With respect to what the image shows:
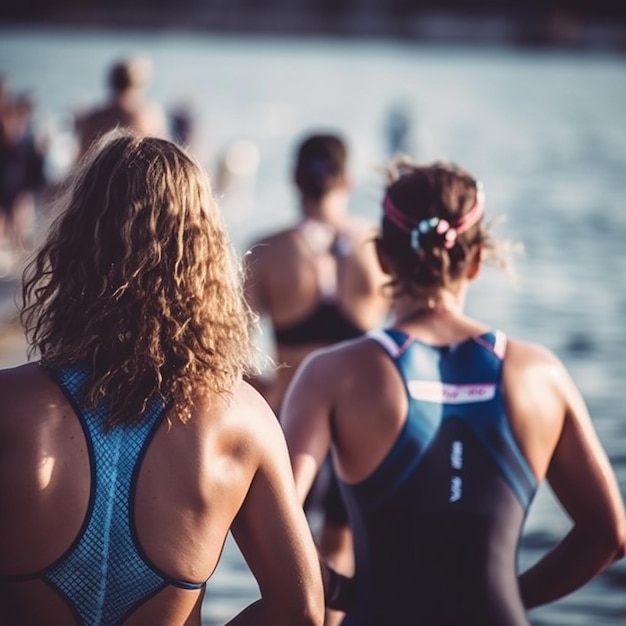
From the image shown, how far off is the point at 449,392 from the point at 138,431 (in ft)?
2.72

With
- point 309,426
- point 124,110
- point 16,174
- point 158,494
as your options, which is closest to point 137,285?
point 158,494

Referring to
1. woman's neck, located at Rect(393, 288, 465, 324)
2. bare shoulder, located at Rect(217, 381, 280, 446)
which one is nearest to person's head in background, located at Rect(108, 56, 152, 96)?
woman's neck, located at Rect(393, 288, 465, 324)

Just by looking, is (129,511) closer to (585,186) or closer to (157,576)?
(157,576)

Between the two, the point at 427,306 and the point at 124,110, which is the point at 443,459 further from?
the point at 124,110

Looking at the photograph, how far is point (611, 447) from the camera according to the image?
8.57 meters

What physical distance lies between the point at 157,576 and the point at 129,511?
0.12 meters

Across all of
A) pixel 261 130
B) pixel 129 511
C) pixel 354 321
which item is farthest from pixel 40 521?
pixel 261 130

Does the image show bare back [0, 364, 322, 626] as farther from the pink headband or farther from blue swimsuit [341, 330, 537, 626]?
the pink headband

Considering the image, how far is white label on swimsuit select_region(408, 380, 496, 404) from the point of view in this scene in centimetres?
266

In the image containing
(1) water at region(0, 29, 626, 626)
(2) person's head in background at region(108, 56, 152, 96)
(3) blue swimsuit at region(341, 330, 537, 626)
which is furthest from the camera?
(1) water at region(0, 29, 626, 626)

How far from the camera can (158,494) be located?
6.70 ft

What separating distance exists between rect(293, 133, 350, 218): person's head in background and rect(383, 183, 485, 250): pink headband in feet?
6.27

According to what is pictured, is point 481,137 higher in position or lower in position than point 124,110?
lower

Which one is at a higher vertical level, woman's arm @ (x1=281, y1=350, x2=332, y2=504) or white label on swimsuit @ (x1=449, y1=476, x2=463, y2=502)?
woman's arm @ (x1=281, y1=350, x2=332, y2=504)
